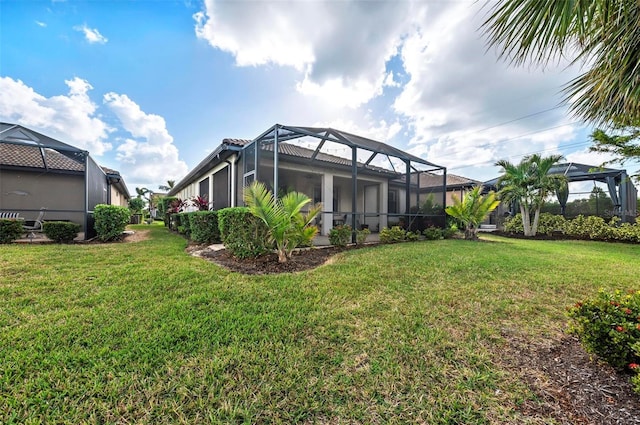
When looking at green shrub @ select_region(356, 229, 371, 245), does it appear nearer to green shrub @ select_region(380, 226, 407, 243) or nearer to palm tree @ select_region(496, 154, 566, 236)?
green shrub @ select_region(380, 226, 407, 243)

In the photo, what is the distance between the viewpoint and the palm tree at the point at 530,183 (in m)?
11.6

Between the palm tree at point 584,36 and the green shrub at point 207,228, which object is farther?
the green shrub at point 207,228

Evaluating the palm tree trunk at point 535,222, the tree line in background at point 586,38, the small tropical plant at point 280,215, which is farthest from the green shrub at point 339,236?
the palm tree trunk at point 535,222

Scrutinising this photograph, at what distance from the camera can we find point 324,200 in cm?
1077

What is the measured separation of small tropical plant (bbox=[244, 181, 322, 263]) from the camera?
4.95 m

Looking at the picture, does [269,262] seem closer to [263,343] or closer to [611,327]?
[263,343]

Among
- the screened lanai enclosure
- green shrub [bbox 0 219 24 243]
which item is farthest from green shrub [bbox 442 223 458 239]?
green shrub [bbox 0 219 24 243]

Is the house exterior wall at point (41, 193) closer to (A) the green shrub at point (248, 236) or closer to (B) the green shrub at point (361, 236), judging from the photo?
(A) the green shrub at point (248, 236)

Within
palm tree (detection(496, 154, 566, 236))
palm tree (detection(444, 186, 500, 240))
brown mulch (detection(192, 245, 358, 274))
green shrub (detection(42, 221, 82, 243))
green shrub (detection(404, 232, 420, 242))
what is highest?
palm tree (detection(496, 154, 566, 236))

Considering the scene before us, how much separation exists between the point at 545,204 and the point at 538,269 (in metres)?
10.8

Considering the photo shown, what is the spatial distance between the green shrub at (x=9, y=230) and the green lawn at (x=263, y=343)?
428 cm

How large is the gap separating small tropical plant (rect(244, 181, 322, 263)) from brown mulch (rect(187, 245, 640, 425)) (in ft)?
12.5

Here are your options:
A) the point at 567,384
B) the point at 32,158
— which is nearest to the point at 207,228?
the point at 567,384

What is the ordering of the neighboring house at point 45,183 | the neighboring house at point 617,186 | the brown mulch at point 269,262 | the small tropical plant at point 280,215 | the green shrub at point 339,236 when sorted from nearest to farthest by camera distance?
the brown mulch at point 269,262, the small tropical plant at point 280,215, the green shrub at point 339,236, the neighboring house at point 45,183, the neighboring house at point 617,186
